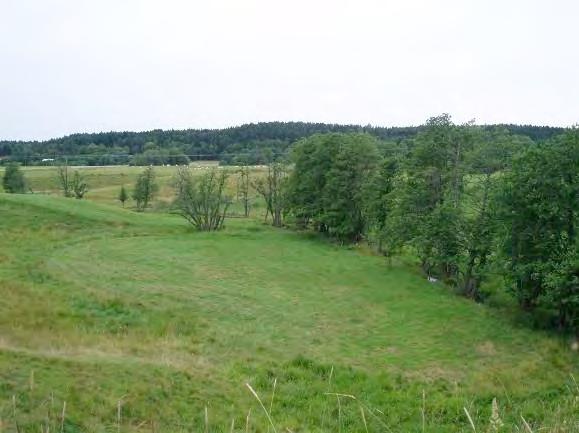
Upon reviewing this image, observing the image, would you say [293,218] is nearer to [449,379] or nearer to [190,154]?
[449,379]

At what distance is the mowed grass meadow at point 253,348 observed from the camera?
13602 mm

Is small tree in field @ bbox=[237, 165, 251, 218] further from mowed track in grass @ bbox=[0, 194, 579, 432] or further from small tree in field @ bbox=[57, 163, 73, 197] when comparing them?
mowed track in grass @ bbox=[0, 194, 579, 432]

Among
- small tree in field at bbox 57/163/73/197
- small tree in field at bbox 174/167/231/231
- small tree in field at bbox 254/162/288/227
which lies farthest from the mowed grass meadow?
small tree in field at bbox 57/163/73/197

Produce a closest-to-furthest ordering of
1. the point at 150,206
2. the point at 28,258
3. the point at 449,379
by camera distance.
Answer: the point at 449,379, the point at 28,258, the point at 150,206

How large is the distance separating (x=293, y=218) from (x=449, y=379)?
1480 inches

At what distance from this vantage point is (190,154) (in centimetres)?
17362

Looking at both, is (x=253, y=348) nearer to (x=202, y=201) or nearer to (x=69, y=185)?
(x=202, y=201)

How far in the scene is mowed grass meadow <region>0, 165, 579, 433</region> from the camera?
13.6 metres

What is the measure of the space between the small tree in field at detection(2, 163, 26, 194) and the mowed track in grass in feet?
156

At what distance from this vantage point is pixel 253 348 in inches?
811

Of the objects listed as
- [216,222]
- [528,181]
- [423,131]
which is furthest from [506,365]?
[216,222]

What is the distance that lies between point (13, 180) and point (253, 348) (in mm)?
75071

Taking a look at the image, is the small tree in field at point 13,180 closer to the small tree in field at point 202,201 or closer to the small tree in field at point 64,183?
the small tree in field at point 64,183

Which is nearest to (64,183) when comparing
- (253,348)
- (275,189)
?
(275,189)
